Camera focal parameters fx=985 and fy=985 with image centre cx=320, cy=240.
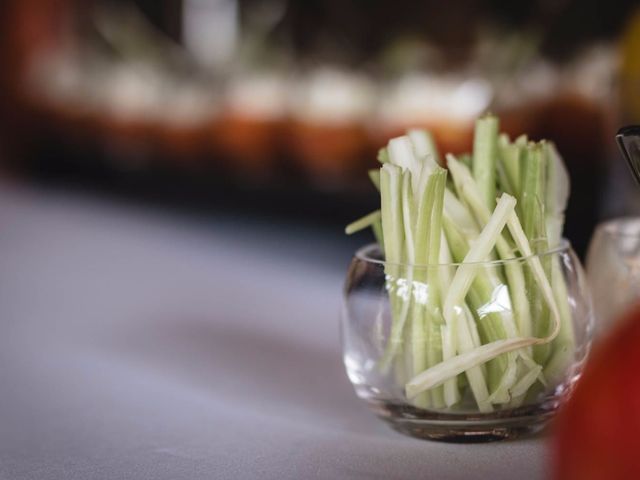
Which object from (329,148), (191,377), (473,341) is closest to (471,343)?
(473,341)

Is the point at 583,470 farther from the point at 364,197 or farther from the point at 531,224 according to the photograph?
→ the point at 364,197

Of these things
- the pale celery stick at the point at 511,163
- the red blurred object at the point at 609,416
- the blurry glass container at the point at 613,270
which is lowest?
the red blurred object at the point at 609,416

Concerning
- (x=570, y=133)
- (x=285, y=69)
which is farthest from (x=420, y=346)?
(x=285, y=69)

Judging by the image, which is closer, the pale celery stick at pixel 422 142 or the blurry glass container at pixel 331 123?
the pale celery stick at pixel 422 142

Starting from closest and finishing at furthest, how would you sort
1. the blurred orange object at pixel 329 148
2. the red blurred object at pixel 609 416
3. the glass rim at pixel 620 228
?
the red blurred object at pixel 609 416 → the glass rim at pixel 620 228 → the blurred orange object at pixel 329 148

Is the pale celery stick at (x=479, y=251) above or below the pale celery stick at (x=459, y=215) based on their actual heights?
below

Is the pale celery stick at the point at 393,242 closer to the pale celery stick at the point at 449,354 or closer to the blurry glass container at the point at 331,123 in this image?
the pale celery stick at the point at 449,354

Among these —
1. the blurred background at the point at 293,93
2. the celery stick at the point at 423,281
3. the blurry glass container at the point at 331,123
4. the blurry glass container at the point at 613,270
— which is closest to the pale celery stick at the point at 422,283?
the celery stick at the point at 423,281

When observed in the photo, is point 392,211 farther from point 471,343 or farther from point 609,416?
point 609,416
